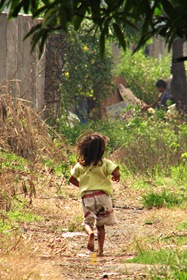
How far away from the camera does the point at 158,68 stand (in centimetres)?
2620

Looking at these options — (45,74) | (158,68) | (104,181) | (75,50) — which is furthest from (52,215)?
(158,68)

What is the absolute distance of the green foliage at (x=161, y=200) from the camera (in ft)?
33.2

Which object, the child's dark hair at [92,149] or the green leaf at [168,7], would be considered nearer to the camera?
the green leaf at [168,7]

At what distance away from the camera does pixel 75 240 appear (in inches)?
338

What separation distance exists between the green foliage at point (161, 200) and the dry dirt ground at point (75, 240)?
0.12 m

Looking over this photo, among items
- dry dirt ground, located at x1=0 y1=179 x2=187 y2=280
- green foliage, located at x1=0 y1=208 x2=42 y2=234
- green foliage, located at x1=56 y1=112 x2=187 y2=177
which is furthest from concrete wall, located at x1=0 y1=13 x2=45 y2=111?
green foliage, located at x1=0 y1=208 x2=42 y2=234

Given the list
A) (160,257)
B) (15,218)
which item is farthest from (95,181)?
(160,257)

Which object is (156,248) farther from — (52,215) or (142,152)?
(142,152)

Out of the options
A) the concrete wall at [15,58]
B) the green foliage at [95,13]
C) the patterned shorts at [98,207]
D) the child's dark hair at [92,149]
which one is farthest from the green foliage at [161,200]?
the green foliage at [95,13]

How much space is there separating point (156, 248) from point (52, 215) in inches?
95.2

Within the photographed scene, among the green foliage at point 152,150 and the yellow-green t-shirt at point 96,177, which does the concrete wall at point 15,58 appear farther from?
the yellow-green t-shirt at point 96,177

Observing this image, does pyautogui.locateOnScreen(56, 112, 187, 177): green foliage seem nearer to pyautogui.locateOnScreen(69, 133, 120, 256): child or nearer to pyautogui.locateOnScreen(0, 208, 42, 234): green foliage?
pyautogui.locateOnScreen(0, 208, 42, 234): green foliage

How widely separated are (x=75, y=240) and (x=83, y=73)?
11002mm

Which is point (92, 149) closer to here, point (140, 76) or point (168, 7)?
point (168, 7)
